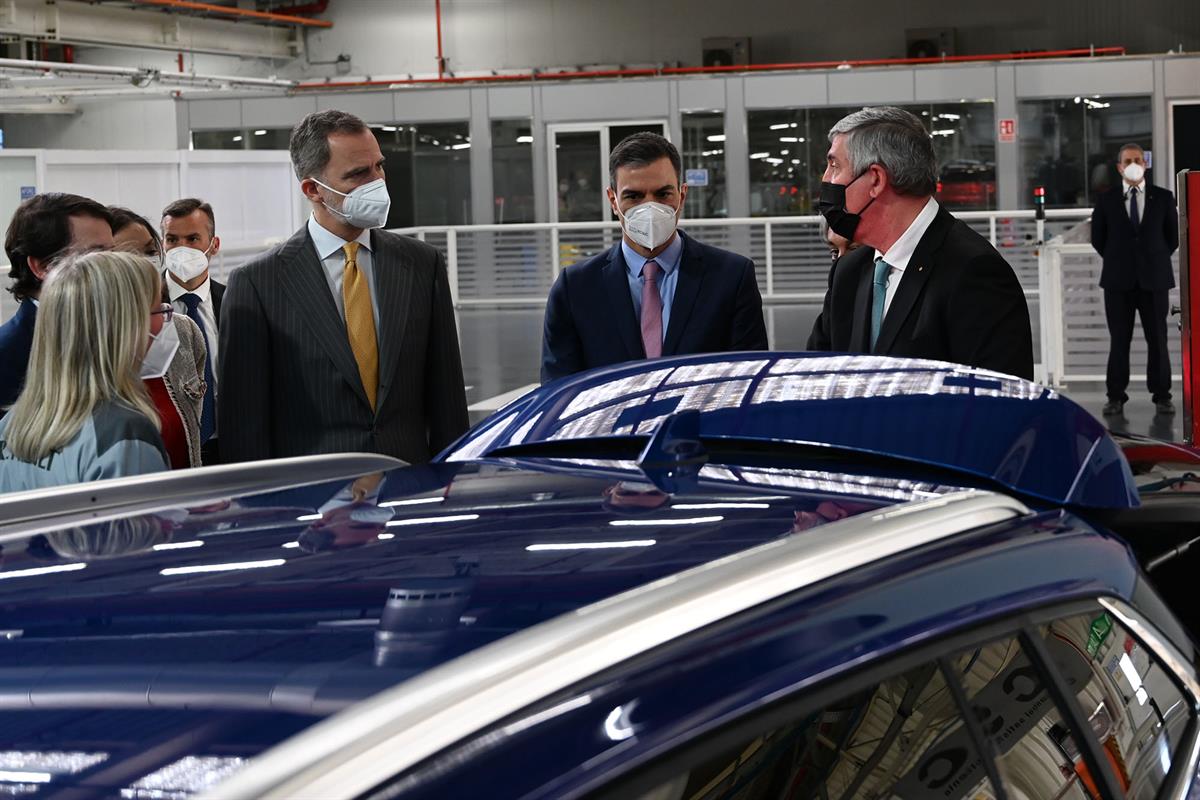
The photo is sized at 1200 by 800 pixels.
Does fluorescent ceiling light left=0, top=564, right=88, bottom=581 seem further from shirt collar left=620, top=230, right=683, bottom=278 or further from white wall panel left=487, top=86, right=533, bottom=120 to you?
white wall panel left=487, top=86, right=533, bottom=120

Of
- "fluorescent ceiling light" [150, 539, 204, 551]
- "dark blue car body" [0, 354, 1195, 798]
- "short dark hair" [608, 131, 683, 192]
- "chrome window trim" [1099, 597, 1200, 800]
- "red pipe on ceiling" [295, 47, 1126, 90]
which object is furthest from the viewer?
"red pipe on ceiling" [295, 47, 1126, 90]

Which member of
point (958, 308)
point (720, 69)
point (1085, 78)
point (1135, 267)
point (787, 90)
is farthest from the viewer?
point (720, 69)

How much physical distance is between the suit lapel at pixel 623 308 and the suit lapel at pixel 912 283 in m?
0.79

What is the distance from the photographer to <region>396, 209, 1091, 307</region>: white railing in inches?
772

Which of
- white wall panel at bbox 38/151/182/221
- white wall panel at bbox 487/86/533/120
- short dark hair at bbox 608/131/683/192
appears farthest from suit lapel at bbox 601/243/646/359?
white wall panel at bbox 487/86/533/120

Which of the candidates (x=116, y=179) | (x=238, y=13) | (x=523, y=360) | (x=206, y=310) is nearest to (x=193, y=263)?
(x=206, y=310)

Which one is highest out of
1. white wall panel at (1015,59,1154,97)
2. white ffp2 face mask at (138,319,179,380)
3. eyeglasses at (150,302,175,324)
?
white wall panel at (1015,59,1154,97)

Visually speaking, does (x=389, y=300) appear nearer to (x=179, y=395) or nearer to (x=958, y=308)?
(x=179, y=395)

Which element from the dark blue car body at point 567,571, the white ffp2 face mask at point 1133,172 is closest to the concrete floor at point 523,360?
the white ffp2 face mask at point 1133,172

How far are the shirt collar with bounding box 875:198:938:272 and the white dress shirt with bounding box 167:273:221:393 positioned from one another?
2219 millimetres

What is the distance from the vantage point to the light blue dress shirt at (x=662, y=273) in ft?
12.3

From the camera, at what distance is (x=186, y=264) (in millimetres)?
5570

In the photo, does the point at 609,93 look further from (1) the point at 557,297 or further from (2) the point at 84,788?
(2) the point at 84,788

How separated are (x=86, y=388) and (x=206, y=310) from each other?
8.44 feet
